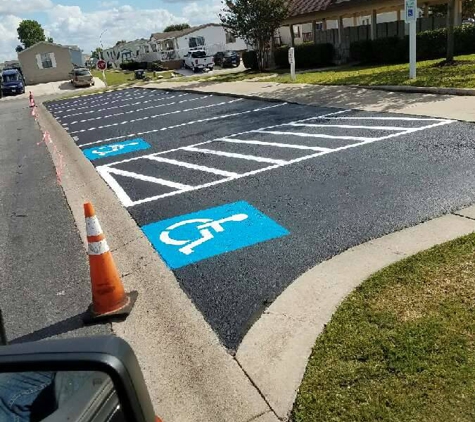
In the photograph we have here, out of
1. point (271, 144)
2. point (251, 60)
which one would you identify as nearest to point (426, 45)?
point (251, 60)

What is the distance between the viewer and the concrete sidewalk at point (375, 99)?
10.2 metres

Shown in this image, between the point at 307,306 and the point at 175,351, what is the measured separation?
3.54ft

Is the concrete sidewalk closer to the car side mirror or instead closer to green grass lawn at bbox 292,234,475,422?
green grass lawn at bbox 292,234,475,422

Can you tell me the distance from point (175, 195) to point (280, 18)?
23.8 m

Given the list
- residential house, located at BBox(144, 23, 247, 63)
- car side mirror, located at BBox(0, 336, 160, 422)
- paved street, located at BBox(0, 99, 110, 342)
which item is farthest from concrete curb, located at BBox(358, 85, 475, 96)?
residential house, located at BBox(144, 23, 247, 63)

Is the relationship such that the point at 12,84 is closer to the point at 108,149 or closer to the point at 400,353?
the point at 108,149

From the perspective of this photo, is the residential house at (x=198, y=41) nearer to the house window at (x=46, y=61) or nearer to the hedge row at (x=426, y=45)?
the house window at (x=46, y=61)

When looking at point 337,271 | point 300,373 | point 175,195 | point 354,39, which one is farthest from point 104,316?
point 354,39

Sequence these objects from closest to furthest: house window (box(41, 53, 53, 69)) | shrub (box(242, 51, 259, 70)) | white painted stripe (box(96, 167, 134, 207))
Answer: white painted stripe (box(96, 167, 134, 207)), shrub (box(242, 51, 259, 70)), house window (box(41, 53, 53, 69))

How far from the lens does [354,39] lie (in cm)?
2694

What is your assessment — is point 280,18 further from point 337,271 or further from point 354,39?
point 337,271

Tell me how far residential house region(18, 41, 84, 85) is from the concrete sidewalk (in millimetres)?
37302

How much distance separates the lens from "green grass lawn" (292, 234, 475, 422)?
102 inches

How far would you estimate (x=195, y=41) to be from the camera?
66688 mm
